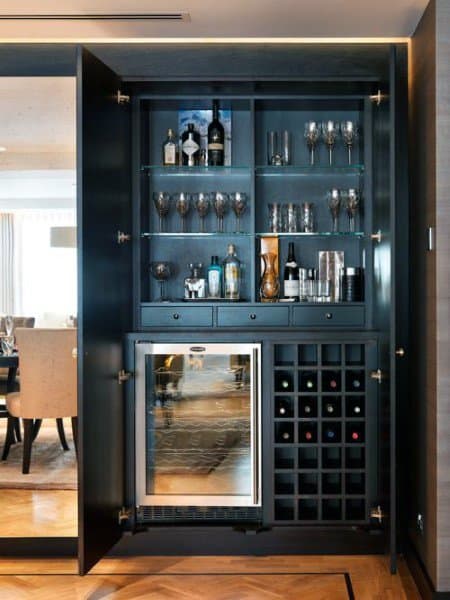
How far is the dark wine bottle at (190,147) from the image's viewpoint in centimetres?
332

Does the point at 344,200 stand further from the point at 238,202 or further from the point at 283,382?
the point at 283,382

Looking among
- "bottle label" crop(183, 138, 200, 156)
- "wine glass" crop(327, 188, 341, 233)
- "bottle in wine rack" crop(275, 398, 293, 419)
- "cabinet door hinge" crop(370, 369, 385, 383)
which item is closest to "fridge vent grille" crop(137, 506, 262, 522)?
"bottle in wine rack" crop(275, 398, 293, 419)

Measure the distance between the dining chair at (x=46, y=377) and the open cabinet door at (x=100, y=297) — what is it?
1.22m

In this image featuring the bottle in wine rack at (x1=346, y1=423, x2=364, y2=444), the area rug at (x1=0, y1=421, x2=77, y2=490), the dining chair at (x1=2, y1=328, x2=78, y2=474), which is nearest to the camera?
the bottle in wine rack at (x1=346, y1=423, x2=364, y2=444)

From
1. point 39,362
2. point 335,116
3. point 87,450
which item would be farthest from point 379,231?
point 39,362

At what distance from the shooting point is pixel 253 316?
3.21 metres

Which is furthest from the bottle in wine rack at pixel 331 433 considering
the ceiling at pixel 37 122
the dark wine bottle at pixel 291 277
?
the ceiling at pixel 37 122

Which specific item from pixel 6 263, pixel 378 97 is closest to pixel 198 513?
pixel 378 97

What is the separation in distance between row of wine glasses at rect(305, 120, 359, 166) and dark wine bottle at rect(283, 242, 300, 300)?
529 millimetres

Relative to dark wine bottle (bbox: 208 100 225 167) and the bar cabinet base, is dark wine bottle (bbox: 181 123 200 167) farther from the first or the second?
the bar cabinet base

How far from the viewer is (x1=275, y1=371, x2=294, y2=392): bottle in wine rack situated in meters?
3.13

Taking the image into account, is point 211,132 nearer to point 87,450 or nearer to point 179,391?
point 179,391

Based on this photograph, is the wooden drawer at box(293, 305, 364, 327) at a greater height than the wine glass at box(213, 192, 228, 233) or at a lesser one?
lesser

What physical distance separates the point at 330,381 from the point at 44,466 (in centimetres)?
214
